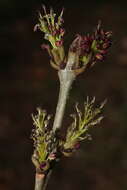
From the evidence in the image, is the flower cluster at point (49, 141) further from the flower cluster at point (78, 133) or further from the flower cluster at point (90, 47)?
the flower cluster at point (90, 47)

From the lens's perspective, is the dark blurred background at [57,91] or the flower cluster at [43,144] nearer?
the flower cluster at [43,144]

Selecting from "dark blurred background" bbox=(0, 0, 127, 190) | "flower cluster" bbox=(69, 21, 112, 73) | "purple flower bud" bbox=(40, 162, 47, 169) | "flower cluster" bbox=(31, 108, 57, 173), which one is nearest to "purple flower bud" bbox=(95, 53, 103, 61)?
"flower cluster" bbox=(69, 21, 112, 73)

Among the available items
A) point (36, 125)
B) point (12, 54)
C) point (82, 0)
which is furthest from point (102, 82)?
point (36, 125)

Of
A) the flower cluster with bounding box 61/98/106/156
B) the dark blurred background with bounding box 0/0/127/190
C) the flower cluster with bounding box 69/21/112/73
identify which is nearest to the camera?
the flower cluster with bounding box 69/21/112/73

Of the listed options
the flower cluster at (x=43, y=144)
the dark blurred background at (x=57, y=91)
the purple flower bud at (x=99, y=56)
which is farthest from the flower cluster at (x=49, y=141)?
the dark blurred background at (x=57, y=91)

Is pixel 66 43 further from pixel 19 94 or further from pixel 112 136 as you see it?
pixel 112 136

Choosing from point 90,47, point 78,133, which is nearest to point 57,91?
point 78,133

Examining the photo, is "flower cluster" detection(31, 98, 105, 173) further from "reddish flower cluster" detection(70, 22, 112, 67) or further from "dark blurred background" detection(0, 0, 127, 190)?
"dark blurred background" detection(0, 0, 127, 190)

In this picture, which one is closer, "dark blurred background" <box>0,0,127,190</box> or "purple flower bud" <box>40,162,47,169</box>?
"purple flower bud" <box>40,162,47,169</box>
